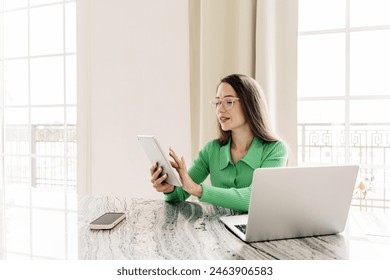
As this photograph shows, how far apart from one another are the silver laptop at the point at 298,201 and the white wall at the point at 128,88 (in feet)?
4.90

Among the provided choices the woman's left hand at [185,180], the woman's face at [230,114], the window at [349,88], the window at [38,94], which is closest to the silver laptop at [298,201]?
the woman's left hand at [185,180]

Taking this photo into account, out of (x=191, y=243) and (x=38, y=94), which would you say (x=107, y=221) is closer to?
(x=191, y=243)

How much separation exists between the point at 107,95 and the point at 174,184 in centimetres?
150

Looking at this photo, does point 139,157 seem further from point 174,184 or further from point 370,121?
point 370,121

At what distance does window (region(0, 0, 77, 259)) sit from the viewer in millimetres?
2988

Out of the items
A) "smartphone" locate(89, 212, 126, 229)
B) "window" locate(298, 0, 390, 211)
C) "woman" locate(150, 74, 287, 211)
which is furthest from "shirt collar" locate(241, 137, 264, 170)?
"window" locate(298, 0, 390, 211)

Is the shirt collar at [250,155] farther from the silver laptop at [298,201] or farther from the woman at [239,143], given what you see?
the silver laptop at [298,201]

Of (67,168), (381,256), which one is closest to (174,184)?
(381,256)

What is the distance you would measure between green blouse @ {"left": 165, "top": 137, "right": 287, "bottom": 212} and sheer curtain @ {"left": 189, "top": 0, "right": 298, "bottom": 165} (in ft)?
1.62

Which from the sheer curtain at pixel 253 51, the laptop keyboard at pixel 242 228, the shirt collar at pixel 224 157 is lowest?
the laptop keyboard at pixel 242 228

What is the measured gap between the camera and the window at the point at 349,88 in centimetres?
215

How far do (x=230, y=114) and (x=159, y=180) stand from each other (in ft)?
1.60

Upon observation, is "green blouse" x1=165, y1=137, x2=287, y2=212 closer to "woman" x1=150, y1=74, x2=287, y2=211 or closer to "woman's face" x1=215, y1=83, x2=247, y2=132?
"woman" x1=150, y1=74, x2=287, y2=211

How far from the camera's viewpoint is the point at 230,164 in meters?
1.58
